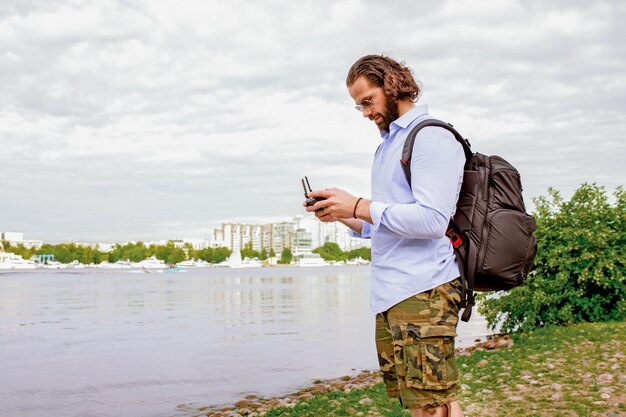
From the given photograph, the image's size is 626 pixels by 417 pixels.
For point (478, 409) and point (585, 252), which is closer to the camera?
point (478, 409)

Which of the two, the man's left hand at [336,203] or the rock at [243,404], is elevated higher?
the man's left hand at [336,203]

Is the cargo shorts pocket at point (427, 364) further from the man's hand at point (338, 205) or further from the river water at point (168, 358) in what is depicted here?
the river water at point (168, 358)

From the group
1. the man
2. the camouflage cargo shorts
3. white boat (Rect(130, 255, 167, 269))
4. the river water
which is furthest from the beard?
white boat (Rect(130, 255, 167, 269))

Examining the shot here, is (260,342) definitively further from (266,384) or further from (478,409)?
(478,409)

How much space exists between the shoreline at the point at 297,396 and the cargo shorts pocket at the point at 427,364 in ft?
19.6

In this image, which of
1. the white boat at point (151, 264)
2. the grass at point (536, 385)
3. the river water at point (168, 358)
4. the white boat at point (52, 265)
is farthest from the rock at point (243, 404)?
the white boat at point (52, 265)

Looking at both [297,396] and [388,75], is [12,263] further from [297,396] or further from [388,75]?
[388,75]

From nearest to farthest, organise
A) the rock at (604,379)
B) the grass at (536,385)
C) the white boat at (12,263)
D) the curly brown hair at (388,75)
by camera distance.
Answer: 1. the curly brown hair at (388,75)
2. the grass at (536,385)
3. the rock at (604,379)
4. the white boat at (12,263)

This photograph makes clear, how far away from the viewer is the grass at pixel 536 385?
6.43 metres

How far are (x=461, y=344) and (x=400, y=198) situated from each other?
13275 millimetres

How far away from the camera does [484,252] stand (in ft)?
9.46

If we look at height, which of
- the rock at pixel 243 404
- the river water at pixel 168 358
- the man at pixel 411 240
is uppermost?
the man at pixel 411 240

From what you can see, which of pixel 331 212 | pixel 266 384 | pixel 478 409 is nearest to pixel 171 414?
pixel 266 384

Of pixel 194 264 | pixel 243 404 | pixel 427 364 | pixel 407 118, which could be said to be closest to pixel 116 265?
pixel 194 264
